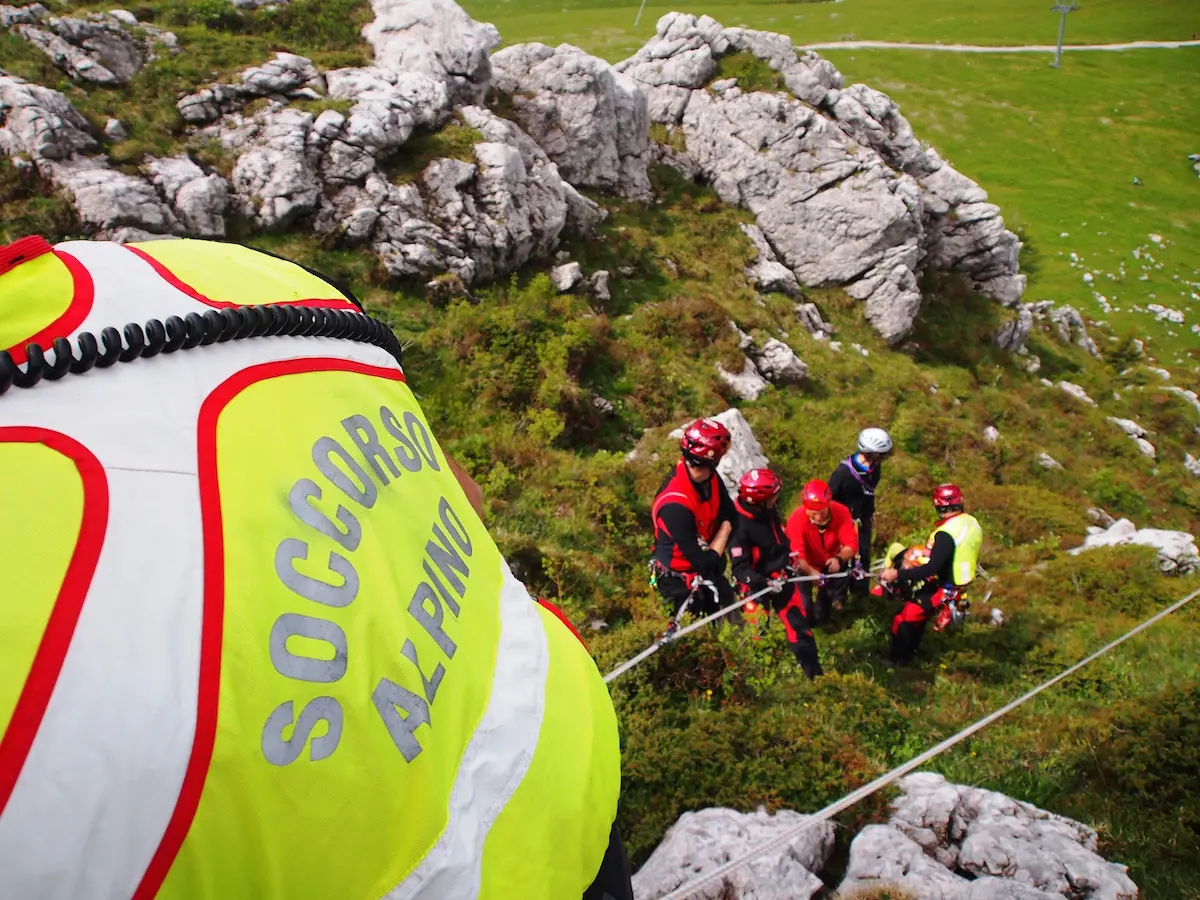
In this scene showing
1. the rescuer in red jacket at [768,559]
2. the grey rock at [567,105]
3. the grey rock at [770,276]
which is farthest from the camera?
the grey rock at [770,276]

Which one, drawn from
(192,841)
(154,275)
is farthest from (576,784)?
(154,275)

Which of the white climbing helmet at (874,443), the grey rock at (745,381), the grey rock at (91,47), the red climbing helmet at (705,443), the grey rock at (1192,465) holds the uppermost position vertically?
the grey rock at (91,47)

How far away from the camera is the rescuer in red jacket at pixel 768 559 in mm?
6915

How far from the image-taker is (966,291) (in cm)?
2534

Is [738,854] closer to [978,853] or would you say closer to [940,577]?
[978,853]

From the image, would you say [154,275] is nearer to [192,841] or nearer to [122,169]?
[192,841]

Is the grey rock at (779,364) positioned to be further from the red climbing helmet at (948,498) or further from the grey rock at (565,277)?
the red climbing helmet at (948,498)

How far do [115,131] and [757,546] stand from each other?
48.1ft

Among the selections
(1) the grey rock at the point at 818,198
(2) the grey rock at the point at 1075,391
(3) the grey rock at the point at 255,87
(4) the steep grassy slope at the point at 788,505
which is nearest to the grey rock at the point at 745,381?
(4) the steep grassy slope at the point at 788,505

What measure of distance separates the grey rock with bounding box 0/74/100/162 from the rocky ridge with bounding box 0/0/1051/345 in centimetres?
3

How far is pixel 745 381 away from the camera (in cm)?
1560

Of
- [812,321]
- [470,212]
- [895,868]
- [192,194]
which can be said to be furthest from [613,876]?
[812,321]

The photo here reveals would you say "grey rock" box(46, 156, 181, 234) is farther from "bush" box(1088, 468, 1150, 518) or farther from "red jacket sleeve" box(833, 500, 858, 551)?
"bush" box(1088, 468, 1150, 518)

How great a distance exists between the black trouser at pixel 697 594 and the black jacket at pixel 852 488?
2698 mm
